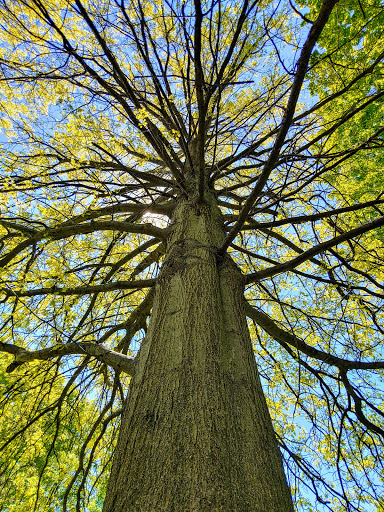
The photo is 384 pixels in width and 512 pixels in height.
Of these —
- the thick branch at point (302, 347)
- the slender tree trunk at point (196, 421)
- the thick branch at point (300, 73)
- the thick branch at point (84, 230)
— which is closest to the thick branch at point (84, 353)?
the slender tree trunk at point (196, 421)

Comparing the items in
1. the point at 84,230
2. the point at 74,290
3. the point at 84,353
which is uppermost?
the point at 84,230

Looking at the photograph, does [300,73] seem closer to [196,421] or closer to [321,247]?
[321,247]

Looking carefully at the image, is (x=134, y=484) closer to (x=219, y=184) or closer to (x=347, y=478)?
(x=347, y=478)

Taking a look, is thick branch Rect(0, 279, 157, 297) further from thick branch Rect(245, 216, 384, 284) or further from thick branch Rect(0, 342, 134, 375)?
thick branch Rect(245, 216, 384, 284)

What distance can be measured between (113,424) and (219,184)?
3.97 meters

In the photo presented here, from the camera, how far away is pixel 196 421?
3.42 feet

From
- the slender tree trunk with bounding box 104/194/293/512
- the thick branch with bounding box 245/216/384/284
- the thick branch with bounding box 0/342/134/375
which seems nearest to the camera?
the slender tree trunk with bounding box 104/194/293/512

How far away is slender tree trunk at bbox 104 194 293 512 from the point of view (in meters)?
0.88

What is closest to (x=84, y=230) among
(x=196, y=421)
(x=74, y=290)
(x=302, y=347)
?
(x=74, y=290)

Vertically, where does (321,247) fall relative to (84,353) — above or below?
above

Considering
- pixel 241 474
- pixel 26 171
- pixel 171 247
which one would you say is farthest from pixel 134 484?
pixel 26 171

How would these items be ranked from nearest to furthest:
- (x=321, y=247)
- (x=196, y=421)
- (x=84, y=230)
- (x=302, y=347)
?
1. (x=196, y=421)
2. (x=321, y=247)
3. (x=84, y=230)
4. (x=302, y=347)

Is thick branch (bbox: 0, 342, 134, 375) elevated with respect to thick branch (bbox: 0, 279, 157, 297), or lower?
lower

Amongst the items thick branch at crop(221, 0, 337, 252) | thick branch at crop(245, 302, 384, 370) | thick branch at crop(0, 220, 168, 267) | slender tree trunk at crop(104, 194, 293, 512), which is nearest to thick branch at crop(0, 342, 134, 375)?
slender tree trunk at crop(104, 194, 293, 512)
